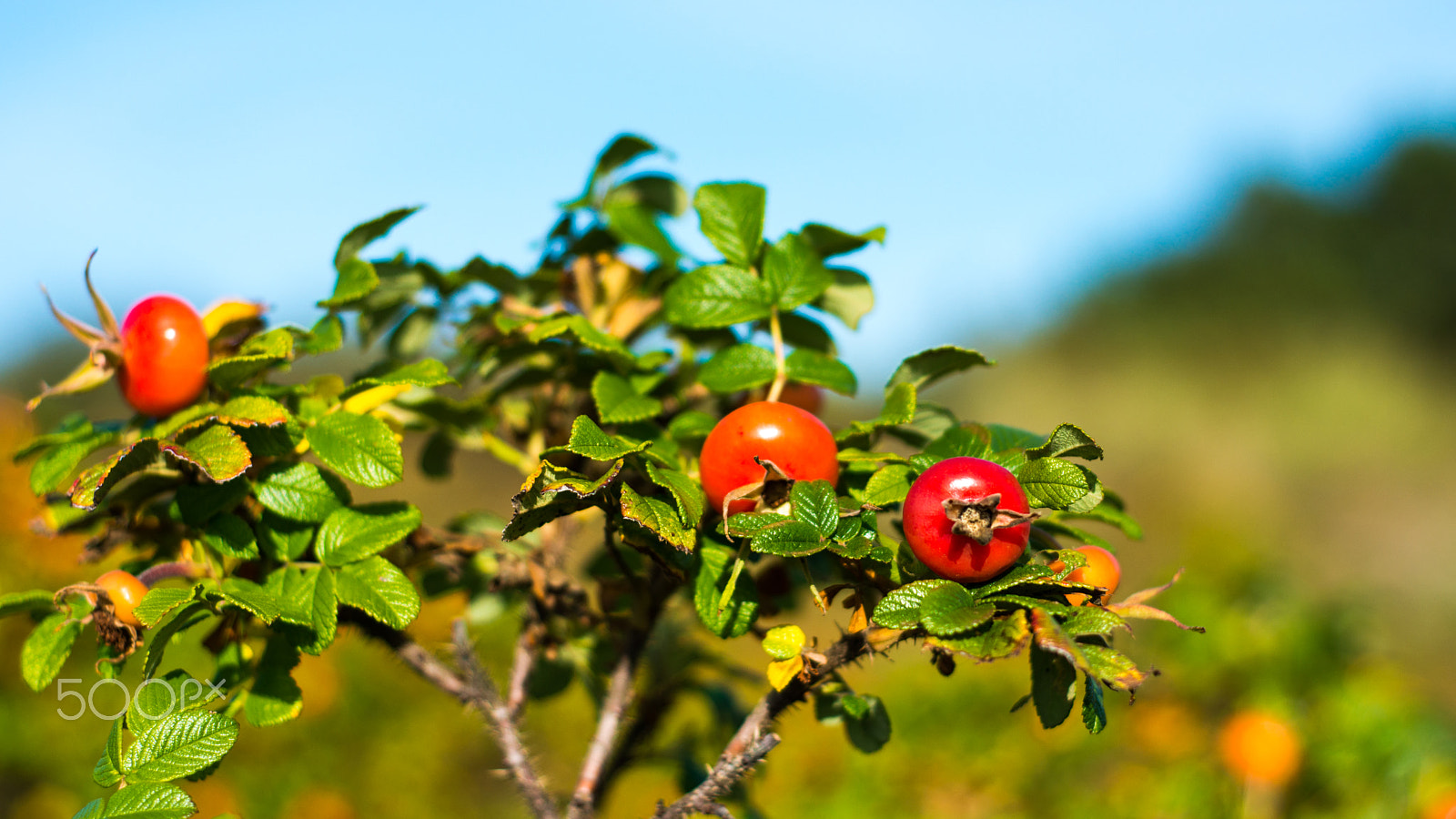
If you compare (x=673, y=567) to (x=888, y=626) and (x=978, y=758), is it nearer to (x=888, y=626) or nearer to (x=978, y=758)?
(x=888, y=626)

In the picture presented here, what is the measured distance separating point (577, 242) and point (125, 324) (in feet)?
1.86

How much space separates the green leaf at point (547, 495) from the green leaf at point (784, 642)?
0.21 meters

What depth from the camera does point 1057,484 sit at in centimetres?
70

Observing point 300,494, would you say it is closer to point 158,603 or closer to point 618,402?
point 158,603

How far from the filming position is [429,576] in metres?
1.23

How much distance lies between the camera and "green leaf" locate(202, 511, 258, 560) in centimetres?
87

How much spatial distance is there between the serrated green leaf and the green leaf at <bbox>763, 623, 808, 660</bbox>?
34cm

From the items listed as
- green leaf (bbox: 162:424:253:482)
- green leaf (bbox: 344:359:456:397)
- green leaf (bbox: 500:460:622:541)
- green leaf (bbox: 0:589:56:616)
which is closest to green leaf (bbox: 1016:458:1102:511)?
green leaf (bbox: 500:460:622:541)

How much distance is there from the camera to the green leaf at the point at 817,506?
2.35 ft

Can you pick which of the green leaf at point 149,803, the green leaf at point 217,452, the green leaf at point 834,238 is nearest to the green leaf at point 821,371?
the green leaf at point 834,238

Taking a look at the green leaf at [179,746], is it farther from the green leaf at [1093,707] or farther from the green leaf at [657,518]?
the green leaf at [1093,707]

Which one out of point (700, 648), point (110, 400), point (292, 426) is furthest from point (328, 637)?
point (110, 400)

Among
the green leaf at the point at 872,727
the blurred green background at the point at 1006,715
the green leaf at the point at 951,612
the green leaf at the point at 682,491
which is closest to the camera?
the green leaf at the point at 951,612

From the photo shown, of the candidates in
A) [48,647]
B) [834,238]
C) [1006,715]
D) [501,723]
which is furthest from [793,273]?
[1006,715]
